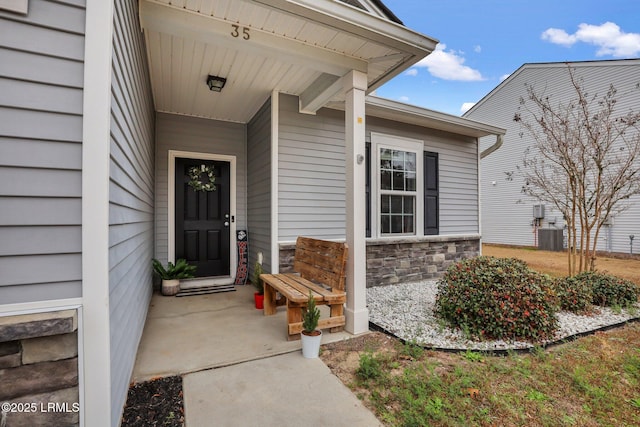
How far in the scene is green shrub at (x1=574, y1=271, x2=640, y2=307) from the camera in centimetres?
374

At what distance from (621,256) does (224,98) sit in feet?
36.8

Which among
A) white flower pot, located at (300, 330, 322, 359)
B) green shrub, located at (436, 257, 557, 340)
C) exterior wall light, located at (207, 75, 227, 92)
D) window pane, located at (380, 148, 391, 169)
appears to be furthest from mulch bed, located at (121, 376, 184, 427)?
window pane, located at (380, 148, 391, 169)

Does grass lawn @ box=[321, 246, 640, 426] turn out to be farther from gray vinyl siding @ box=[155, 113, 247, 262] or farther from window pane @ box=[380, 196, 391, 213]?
gray vinyl siding @ box=[155, 113, 247, 262]

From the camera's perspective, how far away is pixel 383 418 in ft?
5.50

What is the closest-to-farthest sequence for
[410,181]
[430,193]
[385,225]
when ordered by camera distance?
1. [385,225]
2. [410,181]
3. [430,193]

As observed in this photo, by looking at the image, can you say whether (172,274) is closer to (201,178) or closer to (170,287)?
(170,287)

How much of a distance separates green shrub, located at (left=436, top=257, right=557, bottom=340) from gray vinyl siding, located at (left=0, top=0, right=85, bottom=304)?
296cm

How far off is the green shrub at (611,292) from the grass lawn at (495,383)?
4.10 ft

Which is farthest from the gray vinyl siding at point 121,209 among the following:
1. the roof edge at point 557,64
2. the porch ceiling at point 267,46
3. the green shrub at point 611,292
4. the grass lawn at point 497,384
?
the roof edge at point 557,64

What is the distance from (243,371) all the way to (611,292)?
4.45m

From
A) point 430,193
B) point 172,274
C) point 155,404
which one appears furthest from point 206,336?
point 430,193

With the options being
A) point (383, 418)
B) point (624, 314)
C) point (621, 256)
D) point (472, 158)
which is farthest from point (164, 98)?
point (621, 256)

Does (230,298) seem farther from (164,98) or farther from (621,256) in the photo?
(621,256)

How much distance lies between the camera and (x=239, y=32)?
97.3 inches
